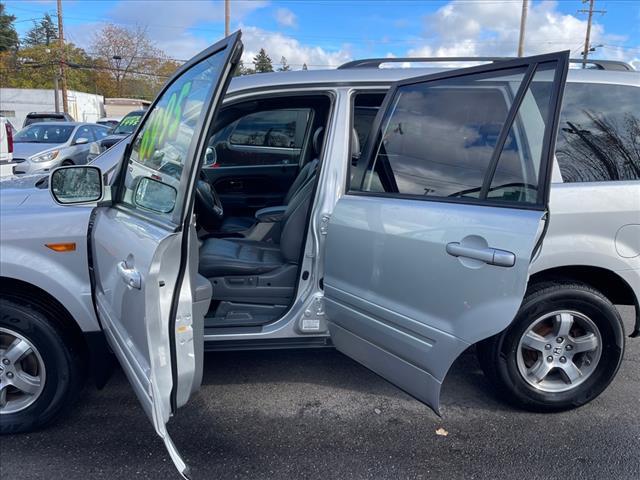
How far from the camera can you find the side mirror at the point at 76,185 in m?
2.51

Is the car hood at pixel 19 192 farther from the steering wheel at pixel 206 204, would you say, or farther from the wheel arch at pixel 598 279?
the wheel arch at pixel 598 279

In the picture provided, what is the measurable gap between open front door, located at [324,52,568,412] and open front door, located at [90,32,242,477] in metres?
0.84

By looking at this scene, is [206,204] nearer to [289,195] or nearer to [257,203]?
[289,195]

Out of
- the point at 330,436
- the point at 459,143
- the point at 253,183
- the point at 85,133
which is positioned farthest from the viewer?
the point at 85,133

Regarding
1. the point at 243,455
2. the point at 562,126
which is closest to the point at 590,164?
the point at 562,126

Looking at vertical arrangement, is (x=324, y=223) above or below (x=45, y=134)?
below

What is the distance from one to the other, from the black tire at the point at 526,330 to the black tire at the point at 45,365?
88.4 inches

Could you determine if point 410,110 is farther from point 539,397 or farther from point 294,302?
point 539,397

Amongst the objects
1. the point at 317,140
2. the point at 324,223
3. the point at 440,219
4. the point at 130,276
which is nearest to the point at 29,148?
the point at 317,140

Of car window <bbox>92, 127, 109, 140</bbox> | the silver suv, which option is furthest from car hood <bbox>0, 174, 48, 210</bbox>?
car window <bbox>92, 127, 109, 140</bbox>

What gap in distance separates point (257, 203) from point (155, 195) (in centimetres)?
279

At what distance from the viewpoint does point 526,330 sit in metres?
2.78

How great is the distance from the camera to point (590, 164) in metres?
2.74

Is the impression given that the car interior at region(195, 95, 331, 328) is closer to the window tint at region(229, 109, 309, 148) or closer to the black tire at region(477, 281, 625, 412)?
the window tint at region(229, 109, 309, 148)
